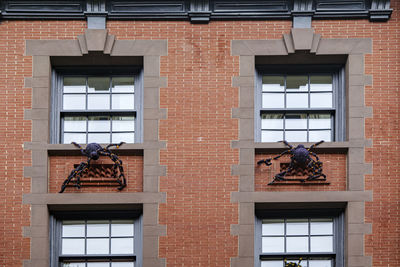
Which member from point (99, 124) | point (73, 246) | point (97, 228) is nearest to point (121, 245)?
point (97, 228)

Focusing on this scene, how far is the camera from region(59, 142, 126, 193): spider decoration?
34.1ft

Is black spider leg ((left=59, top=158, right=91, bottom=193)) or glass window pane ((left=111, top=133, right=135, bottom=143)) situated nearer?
black spider leg ((left=59, top=158, right=91, bottom=193))

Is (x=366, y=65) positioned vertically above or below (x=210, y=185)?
above

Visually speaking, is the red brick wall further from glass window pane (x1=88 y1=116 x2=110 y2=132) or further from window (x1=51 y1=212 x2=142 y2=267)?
glass window pane (x1=88 y1=116 x2=110 y2=132)

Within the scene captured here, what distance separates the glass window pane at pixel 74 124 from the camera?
11023 mm

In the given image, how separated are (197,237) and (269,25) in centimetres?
439

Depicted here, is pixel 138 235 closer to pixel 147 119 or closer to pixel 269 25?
pixel 147 119

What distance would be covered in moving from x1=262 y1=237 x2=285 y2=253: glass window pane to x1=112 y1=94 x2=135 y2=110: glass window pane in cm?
375

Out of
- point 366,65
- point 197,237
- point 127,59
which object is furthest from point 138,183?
point 366,65

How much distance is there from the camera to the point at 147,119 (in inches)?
418

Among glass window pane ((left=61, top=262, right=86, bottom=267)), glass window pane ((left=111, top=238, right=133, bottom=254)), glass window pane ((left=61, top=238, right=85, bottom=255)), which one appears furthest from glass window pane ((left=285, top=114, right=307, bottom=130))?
glass window pane ((left=61, top=262, right=86, bottom=267))

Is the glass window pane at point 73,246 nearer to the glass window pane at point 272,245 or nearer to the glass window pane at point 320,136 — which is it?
the glass window pane at point 272,245

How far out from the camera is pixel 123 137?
433 inches

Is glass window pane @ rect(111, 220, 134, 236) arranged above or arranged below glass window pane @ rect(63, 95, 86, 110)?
below
